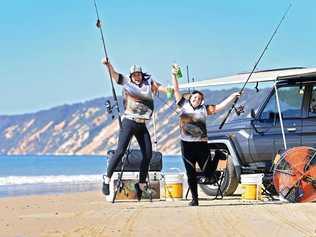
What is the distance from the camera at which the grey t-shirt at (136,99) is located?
460 inches

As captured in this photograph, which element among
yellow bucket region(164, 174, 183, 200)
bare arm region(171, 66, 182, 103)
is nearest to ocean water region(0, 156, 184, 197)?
yellow bucket region(164, 174, 183, 200)

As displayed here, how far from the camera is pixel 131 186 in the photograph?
1292cm

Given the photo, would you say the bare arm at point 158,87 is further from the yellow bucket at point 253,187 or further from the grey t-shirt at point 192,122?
the yellow bucket at point 253,187

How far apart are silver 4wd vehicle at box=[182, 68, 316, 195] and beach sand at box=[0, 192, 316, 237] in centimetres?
132

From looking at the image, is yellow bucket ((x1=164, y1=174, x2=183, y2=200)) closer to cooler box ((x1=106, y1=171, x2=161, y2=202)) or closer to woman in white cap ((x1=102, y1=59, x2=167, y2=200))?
cooler box ((x1=106, y1=171, x2=161, y2=202))

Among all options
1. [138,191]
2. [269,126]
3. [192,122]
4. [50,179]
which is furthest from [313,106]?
[50,179]

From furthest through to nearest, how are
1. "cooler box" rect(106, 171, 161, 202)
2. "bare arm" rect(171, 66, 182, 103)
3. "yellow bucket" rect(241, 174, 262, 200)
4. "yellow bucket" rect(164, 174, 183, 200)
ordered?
"yellow bucket" rect(164, 174, 183, 200)
"yellow bucket" rect(241, 174, 262, 200)
"cooler box" rect(106, 171, 161, 202)
"bare arm" rect(171, 66, 182, 103)

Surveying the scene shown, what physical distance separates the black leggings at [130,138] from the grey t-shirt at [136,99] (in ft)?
0.40

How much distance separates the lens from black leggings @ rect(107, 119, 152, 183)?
1166 centimetres

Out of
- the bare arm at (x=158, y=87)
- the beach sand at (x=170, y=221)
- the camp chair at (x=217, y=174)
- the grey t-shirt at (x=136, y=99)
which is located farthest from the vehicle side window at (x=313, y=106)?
the grey t-shirt at (x=136, y=99)

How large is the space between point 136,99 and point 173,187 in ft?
8.16

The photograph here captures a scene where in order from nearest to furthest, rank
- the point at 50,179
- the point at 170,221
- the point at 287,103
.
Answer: the point at 170,221 → the point at 287,103 → the point at 50,179

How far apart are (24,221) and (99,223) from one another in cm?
152

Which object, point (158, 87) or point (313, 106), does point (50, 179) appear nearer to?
point (313, 106)
